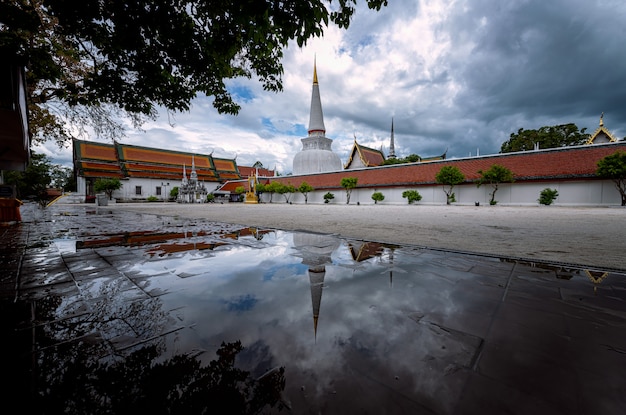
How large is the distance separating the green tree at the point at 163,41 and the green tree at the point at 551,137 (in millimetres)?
41552

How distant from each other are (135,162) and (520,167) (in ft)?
171

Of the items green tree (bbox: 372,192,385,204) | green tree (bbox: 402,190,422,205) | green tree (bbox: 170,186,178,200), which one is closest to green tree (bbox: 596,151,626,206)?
green tree (bbox: 402,190,422,205)

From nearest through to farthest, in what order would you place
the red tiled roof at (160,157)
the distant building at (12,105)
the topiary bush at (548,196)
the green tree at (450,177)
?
the distant building at (12,105) → the topiary bush at (548,196) → the green tree at (450,177) → the red tiled roof at (160,157)

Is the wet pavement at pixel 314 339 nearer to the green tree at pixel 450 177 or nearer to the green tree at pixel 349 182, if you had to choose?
the green tree at pixel 450 177

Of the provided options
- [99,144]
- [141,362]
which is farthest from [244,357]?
[99,144]

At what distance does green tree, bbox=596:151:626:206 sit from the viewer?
1791cm

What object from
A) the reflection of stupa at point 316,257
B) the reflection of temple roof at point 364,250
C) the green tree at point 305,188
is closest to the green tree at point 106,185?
the green tree at point 305,188

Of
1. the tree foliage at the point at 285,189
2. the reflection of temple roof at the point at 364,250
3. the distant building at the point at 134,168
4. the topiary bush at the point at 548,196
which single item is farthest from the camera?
the tree foliage at the point at 285,189

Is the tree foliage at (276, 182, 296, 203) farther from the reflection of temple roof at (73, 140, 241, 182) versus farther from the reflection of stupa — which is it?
the reflection of stupa

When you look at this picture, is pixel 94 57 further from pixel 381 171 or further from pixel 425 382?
pixel 381 171

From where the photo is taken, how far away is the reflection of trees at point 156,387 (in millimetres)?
1071

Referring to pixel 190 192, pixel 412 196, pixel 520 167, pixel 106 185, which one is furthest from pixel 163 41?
pixel 106 185

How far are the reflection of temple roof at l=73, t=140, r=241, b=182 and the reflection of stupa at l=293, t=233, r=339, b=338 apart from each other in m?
45.8

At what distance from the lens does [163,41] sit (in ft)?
15.6
